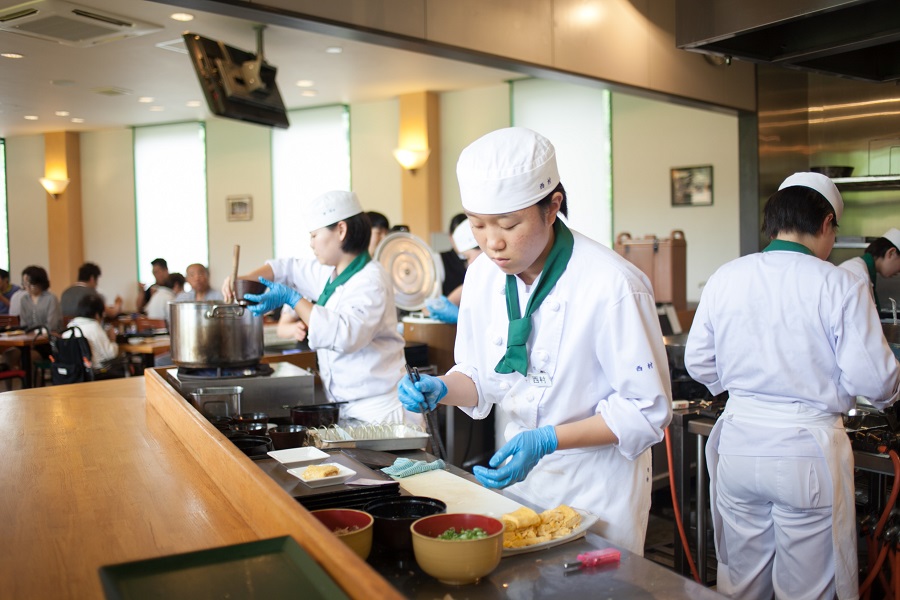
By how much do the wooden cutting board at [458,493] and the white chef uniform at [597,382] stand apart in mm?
179

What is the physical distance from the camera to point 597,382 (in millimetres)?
2021

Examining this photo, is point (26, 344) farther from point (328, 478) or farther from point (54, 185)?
point (328, 478)

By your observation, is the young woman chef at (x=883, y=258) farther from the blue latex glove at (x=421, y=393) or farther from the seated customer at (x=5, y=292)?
the seated customer at (x=5, y=292)

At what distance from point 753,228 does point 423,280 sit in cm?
314

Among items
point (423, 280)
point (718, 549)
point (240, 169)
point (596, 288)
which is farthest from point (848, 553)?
point (240, 169)

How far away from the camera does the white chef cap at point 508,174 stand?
1.86m

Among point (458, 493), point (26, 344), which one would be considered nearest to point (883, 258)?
point (458, 493)

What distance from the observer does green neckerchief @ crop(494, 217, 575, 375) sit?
1991mm

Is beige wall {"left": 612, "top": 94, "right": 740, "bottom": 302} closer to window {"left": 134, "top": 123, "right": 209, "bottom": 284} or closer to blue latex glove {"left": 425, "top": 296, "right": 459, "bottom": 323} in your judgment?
blue latex glove {"left": 425, "top": 296, "right": 459, "bottom": 323}

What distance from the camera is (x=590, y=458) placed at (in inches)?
78.8

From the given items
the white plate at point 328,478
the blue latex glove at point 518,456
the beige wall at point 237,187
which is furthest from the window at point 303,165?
the blue latex glove at point 518,456

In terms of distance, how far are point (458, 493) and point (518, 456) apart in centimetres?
19

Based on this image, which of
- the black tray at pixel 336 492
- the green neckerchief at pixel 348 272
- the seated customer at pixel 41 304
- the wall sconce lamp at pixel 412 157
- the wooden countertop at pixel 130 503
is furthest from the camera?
the wall sconce lamp at pixel 412 157

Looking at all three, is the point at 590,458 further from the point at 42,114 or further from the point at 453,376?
the point at 42,114
